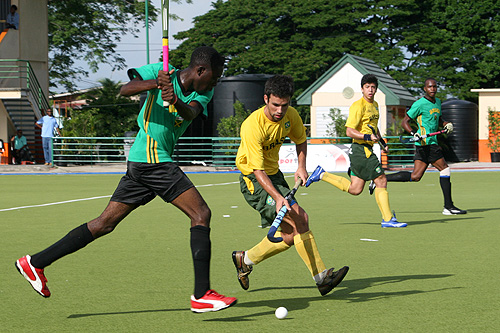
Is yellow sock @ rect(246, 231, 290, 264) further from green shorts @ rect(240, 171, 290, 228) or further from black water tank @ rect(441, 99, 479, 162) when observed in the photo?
black water tank @ rect(441, 99, 479, 162)

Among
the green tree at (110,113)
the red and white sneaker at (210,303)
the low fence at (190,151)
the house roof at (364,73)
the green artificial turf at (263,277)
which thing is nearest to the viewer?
the green artificial turf at (263,277)

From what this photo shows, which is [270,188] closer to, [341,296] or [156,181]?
[156,181]

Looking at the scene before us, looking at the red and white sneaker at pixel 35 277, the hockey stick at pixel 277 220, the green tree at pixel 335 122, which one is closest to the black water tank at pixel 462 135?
the green tree at pixel 335 122

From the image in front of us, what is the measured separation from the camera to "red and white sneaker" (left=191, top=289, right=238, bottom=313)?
533 cm

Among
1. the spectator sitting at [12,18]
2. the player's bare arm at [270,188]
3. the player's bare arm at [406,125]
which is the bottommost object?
the player's bare arm at [270,188]

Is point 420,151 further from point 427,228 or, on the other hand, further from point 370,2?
point 370,2

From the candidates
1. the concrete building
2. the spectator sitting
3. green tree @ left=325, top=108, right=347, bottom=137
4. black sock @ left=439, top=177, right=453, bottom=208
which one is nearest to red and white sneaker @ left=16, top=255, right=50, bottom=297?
black sock @ left=439, top=177, right=453, bottom=208

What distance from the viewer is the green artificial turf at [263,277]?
522cm

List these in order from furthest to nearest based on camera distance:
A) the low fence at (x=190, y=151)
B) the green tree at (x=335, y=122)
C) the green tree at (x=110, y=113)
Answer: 1. the green tree at (x=110, y=113)
2. the green tree at (x=335, y=122)
3. the low fence at (x=190, y=151)

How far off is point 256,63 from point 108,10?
1073 cm

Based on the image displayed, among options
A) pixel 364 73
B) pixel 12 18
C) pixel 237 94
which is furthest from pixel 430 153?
pixel 12 18

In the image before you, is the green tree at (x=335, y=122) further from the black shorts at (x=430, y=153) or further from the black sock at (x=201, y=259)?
the black sock at (x=201, y=259)

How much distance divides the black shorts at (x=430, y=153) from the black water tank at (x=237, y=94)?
2195 centimetres

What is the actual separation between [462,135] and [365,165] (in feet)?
89.8
